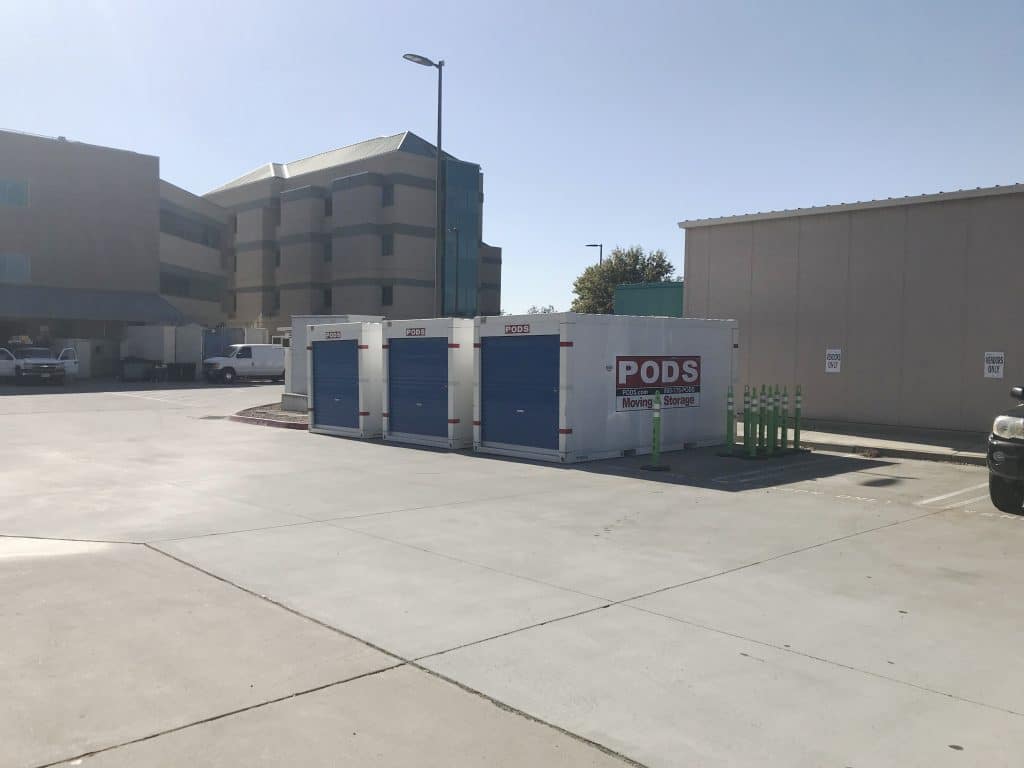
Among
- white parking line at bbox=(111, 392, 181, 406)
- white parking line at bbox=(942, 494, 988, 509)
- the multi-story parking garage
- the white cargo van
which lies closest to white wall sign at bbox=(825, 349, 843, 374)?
white parking line at bbox=(942, 494, 988, 509)

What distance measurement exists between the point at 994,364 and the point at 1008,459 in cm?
907

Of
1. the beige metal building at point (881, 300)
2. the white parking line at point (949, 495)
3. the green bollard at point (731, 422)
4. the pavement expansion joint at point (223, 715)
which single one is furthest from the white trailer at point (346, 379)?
the pavement expansion joint at point (223, 715)

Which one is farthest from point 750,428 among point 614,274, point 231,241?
point 231,241

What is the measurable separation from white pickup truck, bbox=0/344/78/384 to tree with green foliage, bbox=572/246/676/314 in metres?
34.1

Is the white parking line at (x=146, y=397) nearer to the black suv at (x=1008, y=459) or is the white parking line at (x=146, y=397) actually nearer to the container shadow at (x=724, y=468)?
the container shadow at (x=724, y=468)

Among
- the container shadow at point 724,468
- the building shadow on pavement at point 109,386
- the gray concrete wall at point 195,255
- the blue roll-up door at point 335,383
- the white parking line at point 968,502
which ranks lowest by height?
the white parking line at point 968,502

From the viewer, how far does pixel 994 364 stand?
57.5 ft

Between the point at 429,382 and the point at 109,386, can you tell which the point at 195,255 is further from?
the point at 429,382

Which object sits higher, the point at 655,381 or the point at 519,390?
the point at 655,381

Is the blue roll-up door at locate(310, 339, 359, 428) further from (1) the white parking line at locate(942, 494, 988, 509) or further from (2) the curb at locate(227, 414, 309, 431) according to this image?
(1) the white parking line at locate(942, 494, 988, 509)

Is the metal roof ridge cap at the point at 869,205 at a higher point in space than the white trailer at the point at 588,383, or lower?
higher

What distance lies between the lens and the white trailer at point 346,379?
19.0 m

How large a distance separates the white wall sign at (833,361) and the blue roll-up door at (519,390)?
855 centimetres

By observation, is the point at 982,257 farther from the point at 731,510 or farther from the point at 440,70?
the point at 440,70
